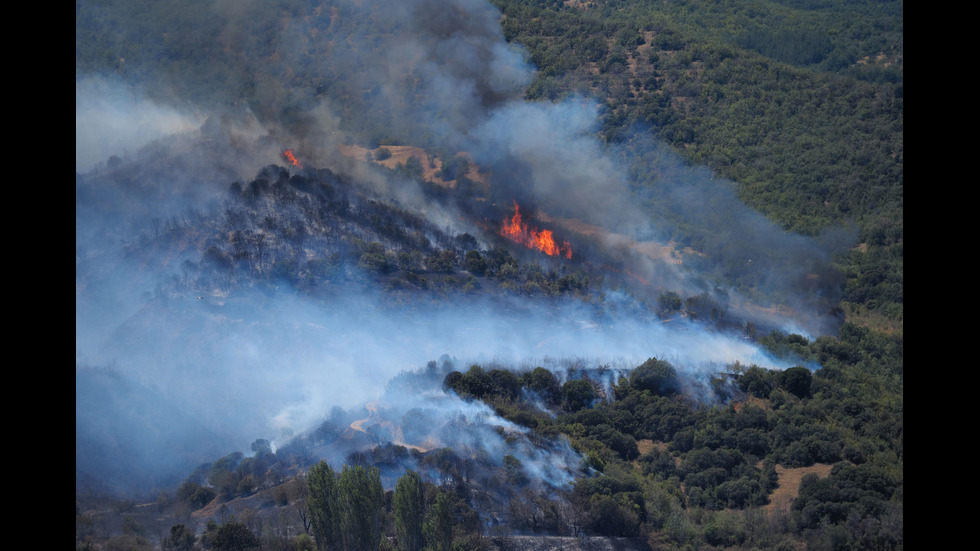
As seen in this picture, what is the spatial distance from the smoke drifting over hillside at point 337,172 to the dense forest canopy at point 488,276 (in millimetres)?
259

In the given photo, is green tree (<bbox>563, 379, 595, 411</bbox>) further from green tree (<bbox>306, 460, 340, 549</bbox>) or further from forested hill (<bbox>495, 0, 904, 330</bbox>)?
forested hill (<bbox>495, 0, 904, 330</bbox>)

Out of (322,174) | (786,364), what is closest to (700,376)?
(786,364)

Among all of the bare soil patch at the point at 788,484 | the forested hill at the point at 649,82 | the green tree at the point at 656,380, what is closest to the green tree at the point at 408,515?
the bare soil patch at the point at 788,484

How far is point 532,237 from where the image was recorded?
84.2 meters

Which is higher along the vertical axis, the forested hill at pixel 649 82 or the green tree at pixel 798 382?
the forested hill at pixel 649 82

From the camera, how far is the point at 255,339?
66625mm

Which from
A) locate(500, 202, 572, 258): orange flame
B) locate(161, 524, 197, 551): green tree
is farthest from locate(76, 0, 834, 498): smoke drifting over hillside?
locate(161, 524, 197, 551): green tree

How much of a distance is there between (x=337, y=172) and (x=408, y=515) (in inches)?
1826

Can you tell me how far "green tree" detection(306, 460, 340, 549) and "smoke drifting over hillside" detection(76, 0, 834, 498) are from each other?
12.5 metres

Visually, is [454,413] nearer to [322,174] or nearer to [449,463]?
[449,463]

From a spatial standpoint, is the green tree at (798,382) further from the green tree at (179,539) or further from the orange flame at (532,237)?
the green tree at (179,539)

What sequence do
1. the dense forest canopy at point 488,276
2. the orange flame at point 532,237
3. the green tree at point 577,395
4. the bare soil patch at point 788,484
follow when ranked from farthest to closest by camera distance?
the orange flame at point 532,237 < the green tree at point 577,395 < the bare soil patch at point 788,484 < the dense forest canopy at point 488,276

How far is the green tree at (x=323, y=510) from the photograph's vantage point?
4616 cm

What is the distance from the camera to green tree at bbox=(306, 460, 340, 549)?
46.2 meters
